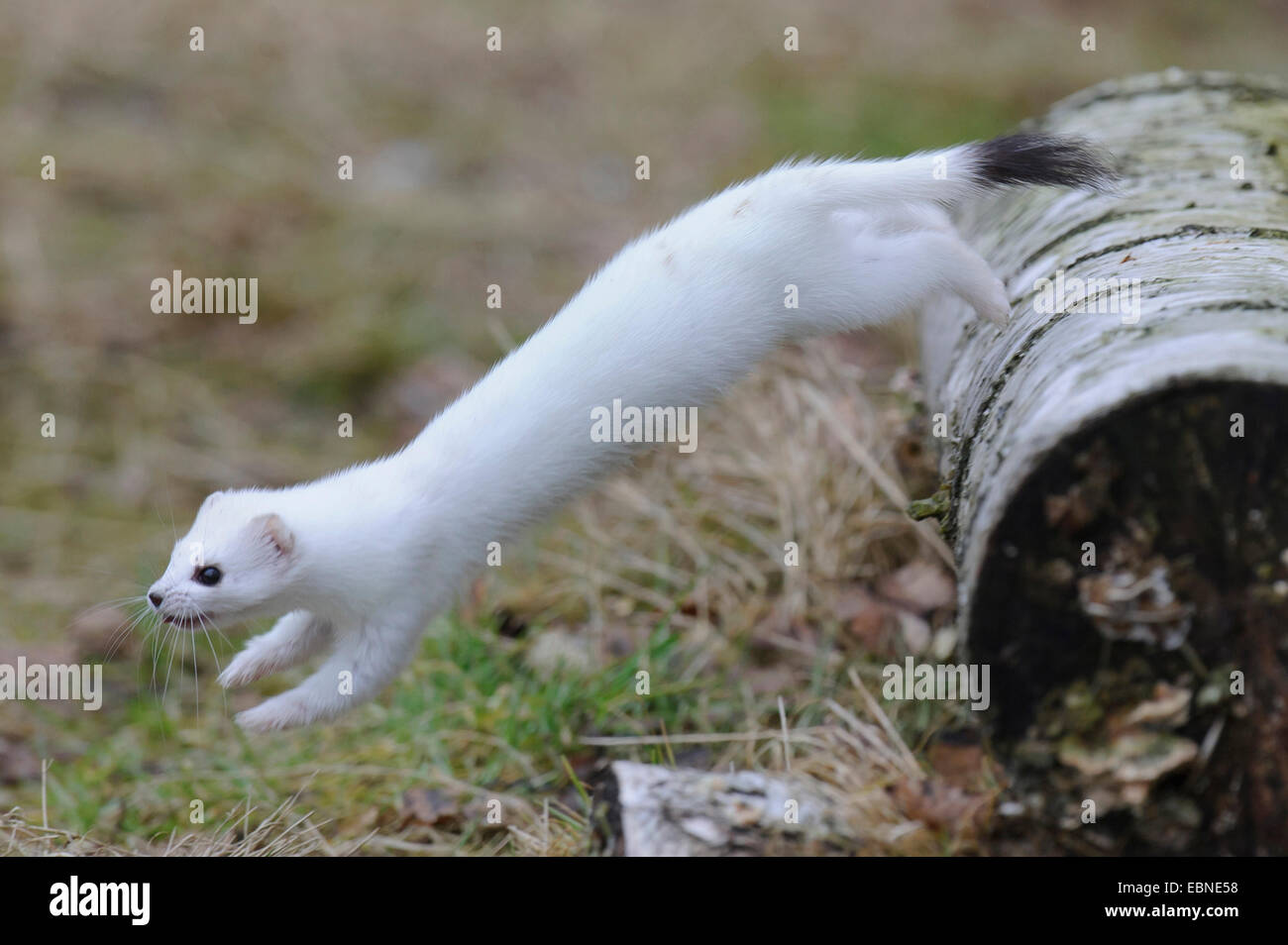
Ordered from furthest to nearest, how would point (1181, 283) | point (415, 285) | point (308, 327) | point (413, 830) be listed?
point (415, 285) → point (308, 327) → point (413, 830) → point (1181, 283)

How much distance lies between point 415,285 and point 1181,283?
4394mm

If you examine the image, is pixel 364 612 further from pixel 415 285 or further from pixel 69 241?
pixel 69 241

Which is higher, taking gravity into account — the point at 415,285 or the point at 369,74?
the point at 369,74

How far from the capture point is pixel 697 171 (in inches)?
281

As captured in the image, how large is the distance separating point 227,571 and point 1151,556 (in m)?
1.67

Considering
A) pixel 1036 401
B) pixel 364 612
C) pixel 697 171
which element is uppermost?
pixel 697 171

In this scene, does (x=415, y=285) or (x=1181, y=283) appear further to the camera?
(x=415, y=285)

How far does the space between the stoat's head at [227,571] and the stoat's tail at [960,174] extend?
128 centimetres

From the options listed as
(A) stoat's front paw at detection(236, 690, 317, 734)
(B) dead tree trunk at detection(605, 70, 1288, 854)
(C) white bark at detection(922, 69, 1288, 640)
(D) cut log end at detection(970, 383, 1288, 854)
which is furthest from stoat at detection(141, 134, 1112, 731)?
(D) cut log end at detection(970, 383, 1288, 854)

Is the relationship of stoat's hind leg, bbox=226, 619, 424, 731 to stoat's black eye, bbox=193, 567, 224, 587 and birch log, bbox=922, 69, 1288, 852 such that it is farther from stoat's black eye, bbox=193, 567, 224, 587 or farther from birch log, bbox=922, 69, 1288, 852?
birch log, bbox=922, 69, 1288, 852

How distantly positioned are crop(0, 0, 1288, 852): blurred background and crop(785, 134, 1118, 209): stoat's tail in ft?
3.62

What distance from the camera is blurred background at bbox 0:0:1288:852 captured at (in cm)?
311

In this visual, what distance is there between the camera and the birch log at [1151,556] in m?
1.81
